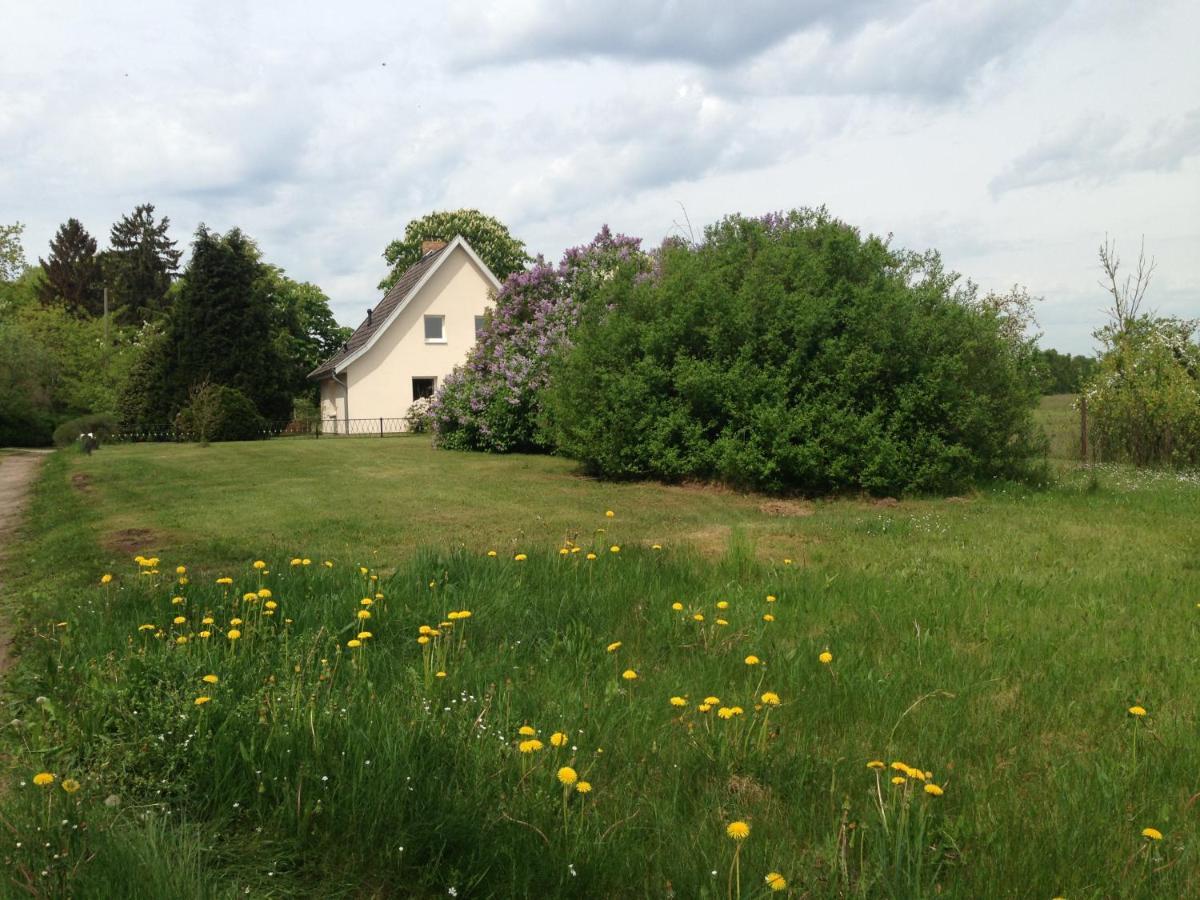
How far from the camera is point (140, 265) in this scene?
65.8 metres

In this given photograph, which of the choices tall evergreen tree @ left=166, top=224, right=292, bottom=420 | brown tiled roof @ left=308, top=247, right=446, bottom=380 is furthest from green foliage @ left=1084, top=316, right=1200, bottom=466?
tall evergreen tree @ left=166, top=224, right=292, bottom=420

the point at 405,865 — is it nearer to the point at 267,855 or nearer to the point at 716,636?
the point at 267,855

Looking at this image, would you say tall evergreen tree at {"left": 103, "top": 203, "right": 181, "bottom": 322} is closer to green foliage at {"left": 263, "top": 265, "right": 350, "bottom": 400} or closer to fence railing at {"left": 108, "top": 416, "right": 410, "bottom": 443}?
green foliage at {"left": 263, "top": 265, "right": 350, "bottom": 400}

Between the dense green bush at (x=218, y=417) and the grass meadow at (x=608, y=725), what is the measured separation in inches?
864

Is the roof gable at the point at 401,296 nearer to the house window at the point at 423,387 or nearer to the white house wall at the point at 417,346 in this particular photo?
the white house wall at the point at 417,346

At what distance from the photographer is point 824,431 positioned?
11.9 meters

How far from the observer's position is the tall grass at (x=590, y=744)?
263 cm

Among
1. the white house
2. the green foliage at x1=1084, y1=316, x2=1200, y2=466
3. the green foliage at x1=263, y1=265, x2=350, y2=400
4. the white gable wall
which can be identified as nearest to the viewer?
the green foliage at x1=1084, y1=316, x2=1200, y2=466

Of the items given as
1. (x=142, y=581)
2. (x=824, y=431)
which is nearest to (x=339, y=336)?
(x=824, y=431)

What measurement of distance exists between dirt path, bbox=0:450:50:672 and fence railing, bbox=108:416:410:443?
6773 mm

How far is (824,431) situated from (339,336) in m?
52.8

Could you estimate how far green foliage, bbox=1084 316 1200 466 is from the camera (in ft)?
56.6

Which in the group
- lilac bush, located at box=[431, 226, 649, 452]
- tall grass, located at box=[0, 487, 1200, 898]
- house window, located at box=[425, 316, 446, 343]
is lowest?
tall grass, located at box=[0, 487, 1200, 898]

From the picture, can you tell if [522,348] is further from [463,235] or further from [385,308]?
[463,235]
